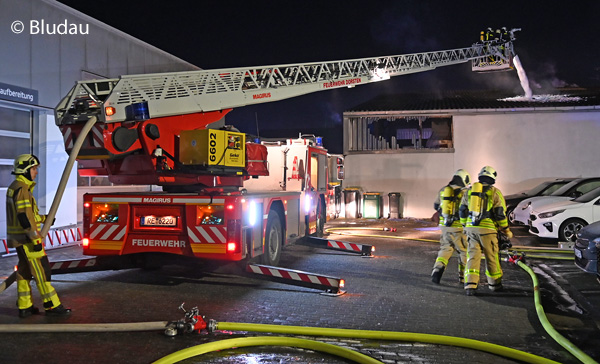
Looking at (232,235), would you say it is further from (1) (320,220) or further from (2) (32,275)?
(1) (320,220)

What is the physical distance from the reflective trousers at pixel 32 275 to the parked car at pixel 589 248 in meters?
6.77

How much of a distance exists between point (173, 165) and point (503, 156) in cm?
1614

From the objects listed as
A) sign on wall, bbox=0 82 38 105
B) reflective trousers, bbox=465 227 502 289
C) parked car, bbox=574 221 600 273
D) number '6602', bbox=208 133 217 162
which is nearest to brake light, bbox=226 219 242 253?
number '6602', bbox=208 133 217 162

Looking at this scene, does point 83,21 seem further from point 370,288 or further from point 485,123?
point 485,123

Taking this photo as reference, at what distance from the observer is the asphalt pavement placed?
14.8 feet

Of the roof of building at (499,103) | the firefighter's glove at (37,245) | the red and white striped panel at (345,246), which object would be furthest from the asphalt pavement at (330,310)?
the roof of building at (499,103)

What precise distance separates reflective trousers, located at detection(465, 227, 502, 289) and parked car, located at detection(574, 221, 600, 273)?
4.03 ft

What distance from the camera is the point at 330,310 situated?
600 centimetres

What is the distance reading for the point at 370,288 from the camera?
727 centimetres

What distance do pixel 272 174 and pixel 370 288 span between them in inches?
160

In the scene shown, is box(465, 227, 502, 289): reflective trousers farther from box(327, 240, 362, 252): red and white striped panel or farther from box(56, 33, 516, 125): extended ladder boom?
box(56, 33, 516, 125): extended ladder boom

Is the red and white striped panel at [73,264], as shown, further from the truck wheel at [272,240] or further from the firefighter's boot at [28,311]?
the truck wheel at [272,240]

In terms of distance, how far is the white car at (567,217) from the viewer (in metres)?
11.1

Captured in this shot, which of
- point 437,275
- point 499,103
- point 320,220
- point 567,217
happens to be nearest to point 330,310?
point 437,275
